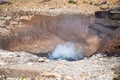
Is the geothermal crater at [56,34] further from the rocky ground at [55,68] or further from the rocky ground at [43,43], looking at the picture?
the rocky ground at [55,68]

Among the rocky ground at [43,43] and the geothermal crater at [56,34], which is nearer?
the rocky ground at [43,43]

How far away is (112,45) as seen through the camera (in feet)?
63.9

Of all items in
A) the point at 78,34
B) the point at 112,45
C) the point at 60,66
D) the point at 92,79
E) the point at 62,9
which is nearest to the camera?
the point at 92,79

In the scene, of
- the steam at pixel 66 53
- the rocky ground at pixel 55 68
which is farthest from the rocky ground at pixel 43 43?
the steam at pixel 66 53

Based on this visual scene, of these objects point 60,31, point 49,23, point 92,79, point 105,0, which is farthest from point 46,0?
point 92,79

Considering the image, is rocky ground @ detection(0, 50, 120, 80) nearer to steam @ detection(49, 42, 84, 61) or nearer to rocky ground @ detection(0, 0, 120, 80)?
rocky ground @ detection(0, 0, 120, 80)

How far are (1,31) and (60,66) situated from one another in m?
9.83

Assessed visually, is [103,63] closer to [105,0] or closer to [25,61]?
[25,61]

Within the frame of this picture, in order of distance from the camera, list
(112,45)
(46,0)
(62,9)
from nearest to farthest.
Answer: (112,45)
(62,9)
(46,0)

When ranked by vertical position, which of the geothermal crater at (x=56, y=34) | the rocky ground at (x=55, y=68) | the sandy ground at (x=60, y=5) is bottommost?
the sandy ground at (x=60, y=5)

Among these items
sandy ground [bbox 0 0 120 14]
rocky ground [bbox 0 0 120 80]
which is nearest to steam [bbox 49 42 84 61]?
rocky ground [bbox 0 0 120 80]

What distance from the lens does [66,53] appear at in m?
22.7

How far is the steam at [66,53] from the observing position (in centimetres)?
2144

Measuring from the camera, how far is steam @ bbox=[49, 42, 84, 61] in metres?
21.4
